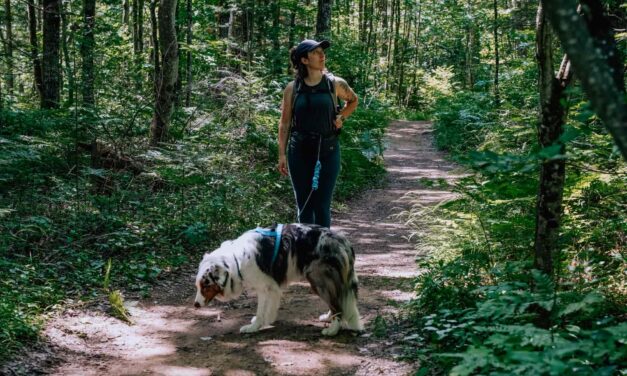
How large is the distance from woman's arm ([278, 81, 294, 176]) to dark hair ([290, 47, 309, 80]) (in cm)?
14

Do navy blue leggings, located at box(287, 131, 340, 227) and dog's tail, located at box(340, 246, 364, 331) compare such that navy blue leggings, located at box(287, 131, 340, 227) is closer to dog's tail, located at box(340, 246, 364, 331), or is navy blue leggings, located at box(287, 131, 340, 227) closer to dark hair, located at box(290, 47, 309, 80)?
dark hair, located at box(290, 47, 309, 80)

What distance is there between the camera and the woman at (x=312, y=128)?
5484 millimetres

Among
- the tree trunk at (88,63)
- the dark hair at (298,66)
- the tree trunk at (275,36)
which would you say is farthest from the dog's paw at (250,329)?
the tree trunk at (275,36)

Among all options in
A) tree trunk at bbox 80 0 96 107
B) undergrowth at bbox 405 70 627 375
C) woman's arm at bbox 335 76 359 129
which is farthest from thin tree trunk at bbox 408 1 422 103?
woman's arm at bbox 335 76 359 129

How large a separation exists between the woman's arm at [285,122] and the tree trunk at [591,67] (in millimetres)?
4215

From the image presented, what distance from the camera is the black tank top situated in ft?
18.1

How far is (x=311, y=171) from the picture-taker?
5664 millimetres

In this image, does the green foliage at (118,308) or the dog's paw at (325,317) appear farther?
the green foliage at (118,308)

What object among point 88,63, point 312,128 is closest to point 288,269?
point 312,128

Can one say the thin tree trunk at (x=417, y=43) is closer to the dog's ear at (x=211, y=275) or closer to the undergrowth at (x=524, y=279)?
the undergrowth at (x=524, y=279)

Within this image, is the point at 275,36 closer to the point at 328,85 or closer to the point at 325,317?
the point at 328,85

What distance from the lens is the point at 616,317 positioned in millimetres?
4121

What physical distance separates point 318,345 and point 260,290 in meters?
0.73

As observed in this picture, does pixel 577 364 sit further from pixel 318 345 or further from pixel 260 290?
pixel 260 290
